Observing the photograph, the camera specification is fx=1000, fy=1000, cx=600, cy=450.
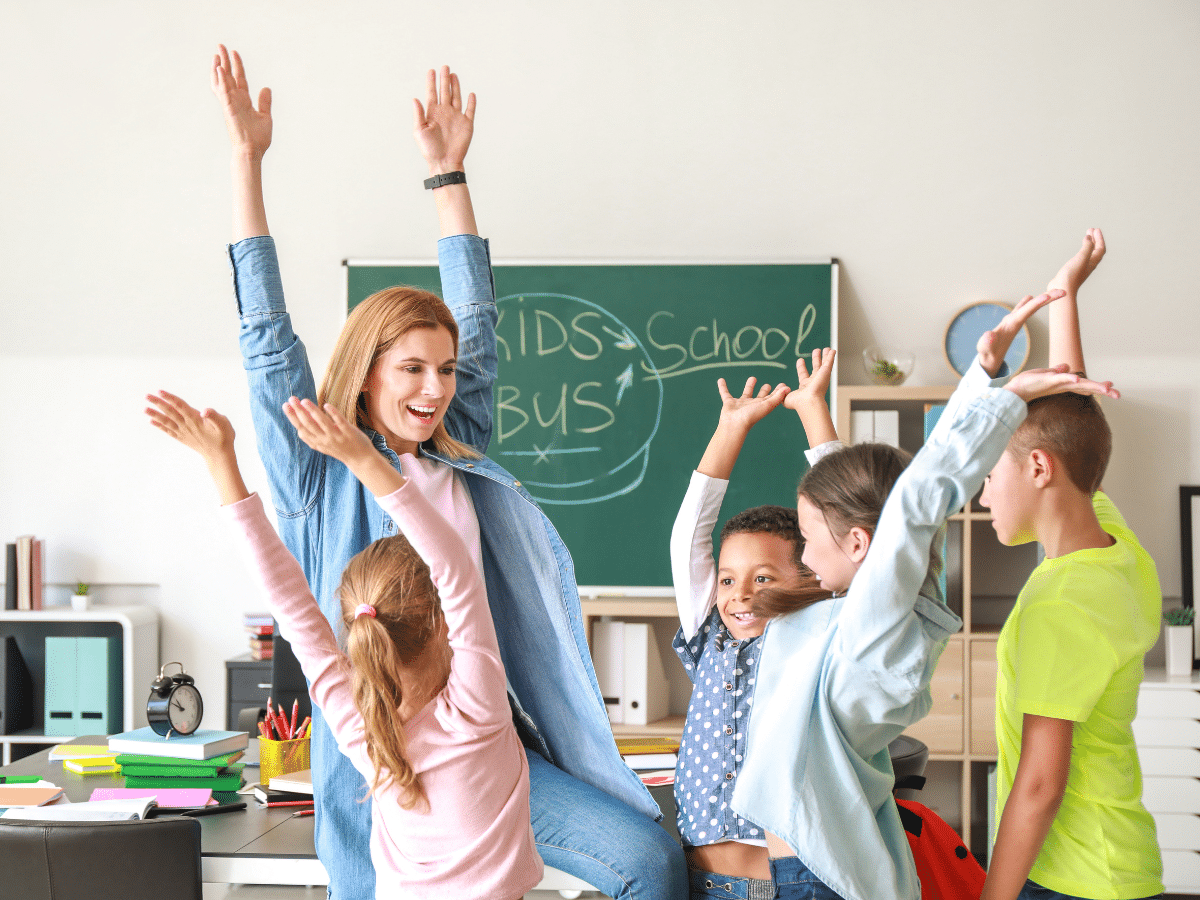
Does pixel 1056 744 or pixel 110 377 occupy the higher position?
pixel 110 377

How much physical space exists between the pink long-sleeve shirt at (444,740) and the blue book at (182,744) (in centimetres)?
80

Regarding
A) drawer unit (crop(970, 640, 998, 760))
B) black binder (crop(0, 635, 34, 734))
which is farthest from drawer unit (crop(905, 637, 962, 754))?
black binder (crop(0, 635, 34, 734))

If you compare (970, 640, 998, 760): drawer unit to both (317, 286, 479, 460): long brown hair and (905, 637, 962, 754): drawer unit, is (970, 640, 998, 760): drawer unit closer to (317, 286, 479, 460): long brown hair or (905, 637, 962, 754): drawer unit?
(905, 637, 962, 754): drawer unit

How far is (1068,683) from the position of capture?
1.17 meters

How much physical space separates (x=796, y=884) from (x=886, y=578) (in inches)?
16.7

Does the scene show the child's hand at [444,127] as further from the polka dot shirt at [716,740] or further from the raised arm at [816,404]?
the polka dot shirt at [716,740]

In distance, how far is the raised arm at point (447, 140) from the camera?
5.15ft

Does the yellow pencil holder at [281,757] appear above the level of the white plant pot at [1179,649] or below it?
above

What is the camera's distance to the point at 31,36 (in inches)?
126

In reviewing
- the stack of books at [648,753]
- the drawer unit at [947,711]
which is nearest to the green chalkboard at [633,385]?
the drawer unit at [947,711]

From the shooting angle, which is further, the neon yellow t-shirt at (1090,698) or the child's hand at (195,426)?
the neon yellow t-shirt at (1090,698)

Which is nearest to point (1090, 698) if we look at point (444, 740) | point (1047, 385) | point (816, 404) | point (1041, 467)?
point (1041, 467)

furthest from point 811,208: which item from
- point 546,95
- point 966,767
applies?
point 966,767

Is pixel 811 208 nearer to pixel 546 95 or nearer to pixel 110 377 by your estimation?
pixel 546 95
